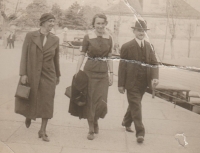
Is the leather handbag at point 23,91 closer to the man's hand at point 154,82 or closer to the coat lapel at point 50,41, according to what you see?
the coat lapel at point 50,41

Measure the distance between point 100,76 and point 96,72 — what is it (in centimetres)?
6

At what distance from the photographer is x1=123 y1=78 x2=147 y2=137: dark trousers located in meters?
3.51

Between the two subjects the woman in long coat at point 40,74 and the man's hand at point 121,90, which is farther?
the woman in long coat at point 40,74

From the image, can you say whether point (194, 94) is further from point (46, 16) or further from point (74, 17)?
point (46, 16)

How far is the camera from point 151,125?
358 centimetres

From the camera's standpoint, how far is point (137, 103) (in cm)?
350

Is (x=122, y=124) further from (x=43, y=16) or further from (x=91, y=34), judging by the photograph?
(x=43, y=16)

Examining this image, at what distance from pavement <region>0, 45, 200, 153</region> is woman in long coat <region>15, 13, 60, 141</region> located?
2.6 inches

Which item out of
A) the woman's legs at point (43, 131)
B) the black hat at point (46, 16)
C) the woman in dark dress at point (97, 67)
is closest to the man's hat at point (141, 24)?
the woman in dark dress at point (97, 67)

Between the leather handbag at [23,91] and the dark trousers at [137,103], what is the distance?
973mm

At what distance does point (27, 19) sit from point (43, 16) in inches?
6.2

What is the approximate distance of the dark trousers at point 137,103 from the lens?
3.51m

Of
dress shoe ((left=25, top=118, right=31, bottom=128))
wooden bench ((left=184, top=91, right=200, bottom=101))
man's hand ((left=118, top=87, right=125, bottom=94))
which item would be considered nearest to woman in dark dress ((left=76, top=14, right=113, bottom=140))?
man's hand ((left=118, top=87, right=125, bottom=94))

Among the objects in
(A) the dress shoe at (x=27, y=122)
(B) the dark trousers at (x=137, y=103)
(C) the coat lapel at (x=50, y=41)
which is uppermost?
(C) the coat lapel at (x=50, y=41)
